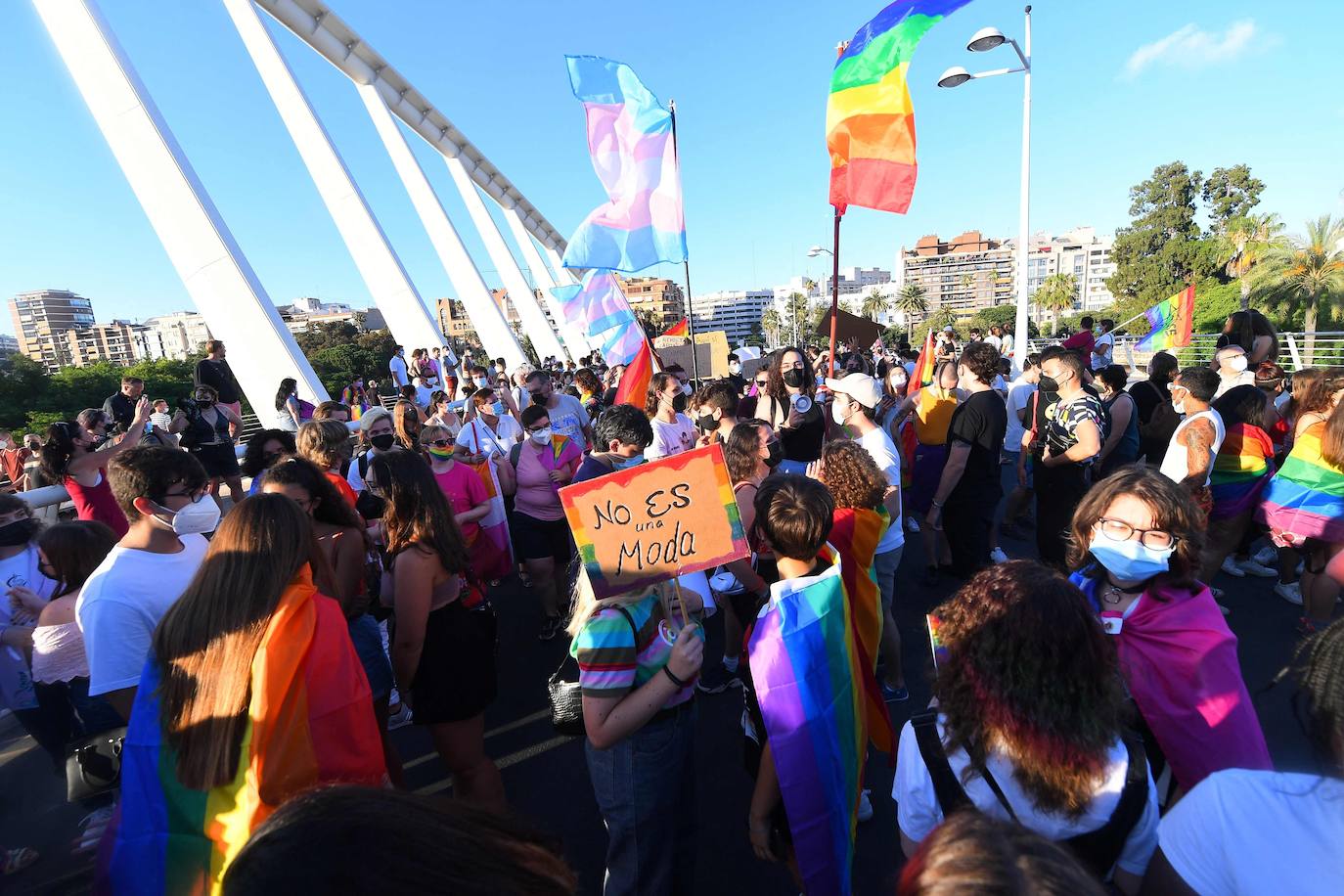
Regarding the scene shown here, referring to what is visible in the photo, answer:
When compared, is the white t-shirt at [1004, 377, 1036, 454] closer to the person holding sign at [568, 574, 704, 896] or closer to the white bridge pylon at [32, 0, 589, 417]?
the person holding sign at [568, 574, 704, 896]

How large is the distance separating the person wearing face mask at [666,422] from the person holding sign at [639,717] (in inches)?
109

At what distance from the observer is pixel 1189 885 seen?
3.42 ft

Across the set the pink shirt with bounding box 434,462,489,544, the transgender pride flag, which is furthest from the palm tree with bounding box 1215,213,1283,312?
the pink shirt with bounding box 434,462,489,544

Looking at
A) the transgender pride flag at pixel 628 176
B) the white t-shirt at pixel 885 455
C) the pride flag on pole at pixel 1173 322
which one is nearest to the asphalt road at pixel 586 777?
the white t-shirt at pixel 885 455

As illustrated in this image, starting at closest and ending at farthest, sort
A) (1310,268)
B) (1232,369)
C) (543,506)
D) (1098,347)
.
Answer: (543,506), (1232,369), (1098,347), (1310,268)

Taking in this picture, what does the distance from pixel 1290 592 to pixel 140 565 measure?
6.80m

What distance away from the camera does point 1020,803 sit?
1.28 m

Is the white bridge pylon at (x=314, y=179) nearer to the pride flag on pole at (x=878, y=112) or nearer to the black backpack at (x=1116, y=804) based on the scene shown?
the pride flag on pole at (x=878, y=112)

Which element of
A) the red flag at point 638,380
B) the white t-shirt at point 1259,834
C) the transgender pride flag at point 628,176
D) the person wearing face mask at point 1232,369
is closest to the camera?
the white t-shirt at point 1259,834

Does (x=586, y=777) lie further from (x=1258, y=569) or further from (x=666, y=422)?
(x=1258, y=569)

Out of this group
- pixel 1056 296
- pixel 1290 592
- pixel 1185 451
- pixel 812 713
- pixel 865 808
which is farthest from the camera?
pixel 1056 296

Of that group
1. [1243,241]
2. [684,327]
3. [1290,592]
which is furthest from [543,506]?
[1243,241]

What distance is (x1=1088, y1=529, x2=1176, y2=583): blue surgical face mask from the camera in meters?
1.93

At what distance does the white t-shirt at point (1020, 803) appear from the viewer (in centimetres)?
126
